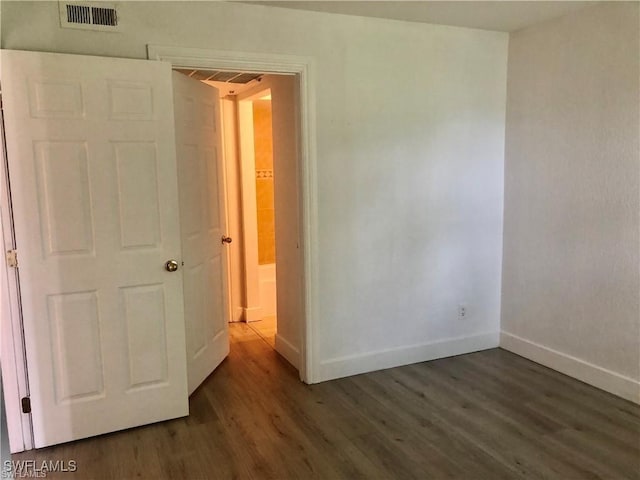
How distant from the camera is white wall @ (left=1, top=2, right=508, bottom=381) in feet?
11.1

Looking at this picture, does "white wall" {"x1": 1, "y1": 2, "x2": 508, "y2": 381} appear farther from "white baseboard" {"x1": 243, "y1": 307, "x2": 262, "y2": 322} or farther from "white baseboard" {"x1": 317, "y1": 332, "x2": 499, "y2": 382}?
"white baseboard" {"x1": 243, "y1": 307, "x2": 262, "y2": 322}

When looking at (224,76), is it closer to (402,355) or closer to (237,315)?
(237,315)

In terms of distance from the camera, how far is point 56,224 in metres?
2.71

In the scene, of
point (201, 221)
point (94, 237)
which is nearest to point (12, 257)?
point (94, 237)

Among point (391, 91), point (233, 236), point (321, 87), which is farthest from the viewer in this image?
point (233, 236)

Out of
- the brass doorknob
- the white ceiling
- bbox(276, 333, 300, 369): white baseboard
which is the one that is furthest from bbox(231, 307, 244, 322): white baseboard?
the white ceiling

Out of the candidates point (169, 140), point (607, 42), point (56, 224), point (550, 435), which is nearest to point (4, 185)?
point (56, 224)

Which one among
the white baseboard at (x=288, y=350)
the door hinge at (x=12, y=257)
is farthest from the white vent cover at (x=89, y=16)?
the white baseboard at (x=288, y=350)

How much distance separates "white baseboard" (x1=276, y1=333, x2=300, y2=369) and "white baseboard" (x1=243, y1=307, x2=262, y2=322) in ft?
2.97

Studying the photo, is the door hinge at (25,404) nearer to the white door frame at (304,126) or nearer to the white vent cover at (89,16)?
the white door frame at (304,126)

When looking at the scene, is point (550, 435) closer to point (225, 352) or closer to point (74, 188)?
point (225, 352)

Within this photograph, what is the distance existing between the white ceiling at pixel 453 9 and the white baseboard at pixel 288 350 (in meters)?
2.39

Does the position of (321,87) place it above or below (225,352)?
above

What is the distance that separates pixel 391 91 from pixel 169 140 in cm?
161
